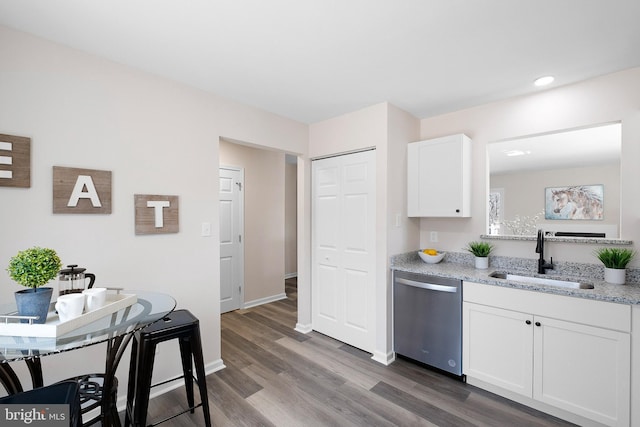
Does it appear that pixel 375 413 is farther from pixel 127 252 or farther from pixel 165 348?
pixel 127 252

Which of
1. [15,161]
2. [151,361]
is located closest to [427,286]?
[151,361]

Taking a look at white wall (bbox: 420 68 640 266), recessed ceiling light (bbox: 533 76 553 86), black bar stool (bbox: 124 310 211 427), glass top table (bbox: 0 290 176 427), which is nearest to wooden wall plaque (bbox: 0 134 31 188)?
glass top table (bbox: 0 290 176 427)

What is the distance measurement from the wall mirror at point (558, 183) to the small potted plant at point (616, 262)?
196mm

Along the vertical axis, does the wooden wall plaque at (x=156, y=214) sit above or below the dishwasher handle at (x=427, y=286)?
above

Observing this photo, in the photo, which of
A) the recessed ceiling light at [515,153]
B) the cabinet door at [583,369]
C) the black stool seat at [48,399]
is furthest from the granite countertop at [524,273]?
the black stool seat at [48,399]

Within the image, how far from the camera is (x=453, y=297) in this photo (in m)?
2.37

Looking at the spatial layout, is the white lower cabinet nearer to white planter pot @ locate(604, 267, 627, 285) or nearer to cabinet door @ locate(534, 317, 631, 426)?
cabinet door @ locate(534, 317, 631, 426)

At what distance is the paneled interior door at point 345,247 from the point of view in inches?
114

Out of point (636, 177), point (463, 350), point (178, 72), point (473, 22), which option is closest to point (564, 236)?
point (636, 177)

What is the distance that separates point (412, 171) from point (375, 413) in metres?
2.12

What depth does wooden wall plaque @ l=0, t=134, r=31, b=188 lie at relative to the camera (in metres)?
1.61

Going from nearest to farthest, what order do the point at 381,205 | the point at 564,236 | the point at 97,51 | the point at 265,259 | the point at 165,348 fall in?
the point at 97,51 → the point at 165,348 → the point at 564,236 → the point at 381,205 → the point at 265,259

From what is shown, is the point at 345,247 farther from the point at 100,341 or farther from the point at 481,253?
the point at 100,341

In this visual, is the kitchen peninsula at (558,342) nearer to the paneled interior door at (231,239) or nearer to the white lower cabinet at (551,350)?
the white lower cabinet at (551,350)
